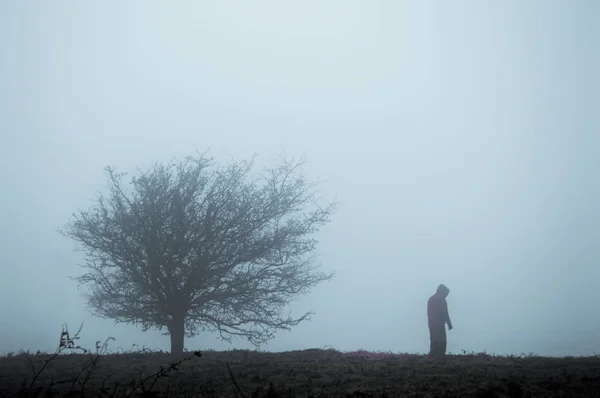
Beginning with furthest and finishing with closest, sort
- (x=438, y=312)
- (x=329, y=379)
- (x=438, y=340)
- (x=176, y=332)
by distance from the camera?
1. (x=176, y=332)
2. (x=438, y=312)
3. (x=438, y=340)
4. (x=329, y=379)

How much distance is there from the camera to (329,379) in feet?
30.0

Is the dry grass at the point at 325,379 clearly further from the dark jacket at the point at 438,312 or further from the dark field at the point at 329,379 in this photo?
the dark jacket at the point at 438,312

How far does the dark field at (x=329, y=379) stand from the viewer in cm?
784

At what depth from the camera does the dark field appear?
7840 mm

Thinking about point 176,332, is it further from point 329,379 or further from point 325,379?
point 329,379

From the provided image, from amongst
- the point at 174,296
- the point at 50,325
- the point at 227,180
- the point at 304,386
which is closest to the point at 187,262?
the point at 174,296

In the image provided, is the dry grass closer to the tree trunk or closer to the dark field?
the dark field

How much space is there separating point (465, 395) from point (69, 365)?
1108cm

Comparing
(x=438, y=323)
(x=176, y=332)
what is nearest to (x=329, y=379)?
(x=438, y=323)

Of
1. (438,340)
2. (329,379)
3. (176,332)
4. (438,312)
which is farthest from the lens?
(176,332)

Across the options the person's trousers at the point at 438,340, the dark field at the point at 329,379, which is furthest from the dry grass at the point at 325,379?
the person's trousers at the point at 438,340

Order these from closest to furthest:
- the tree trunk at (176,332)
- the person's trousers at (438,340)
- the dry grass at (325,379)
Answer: the dry grass at (325,379)
the person's trousers at (438,340)
the tree trunk at (176,332)

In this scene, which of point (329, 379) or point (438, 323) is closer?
point (329, 379)

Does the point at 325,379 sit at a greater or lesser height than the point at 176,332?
lesser
